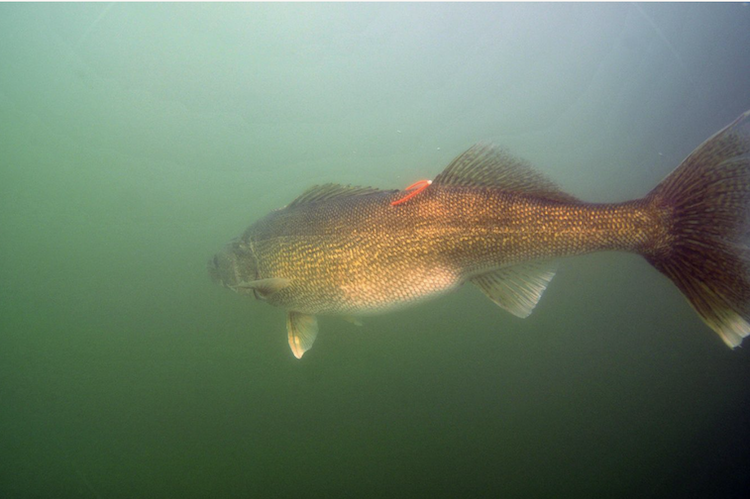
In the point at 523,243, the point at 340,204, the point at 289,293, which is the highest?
the point at 340,204

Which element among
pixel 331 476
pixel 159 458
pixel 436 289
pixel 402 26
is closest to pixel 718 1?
pixel 402 26

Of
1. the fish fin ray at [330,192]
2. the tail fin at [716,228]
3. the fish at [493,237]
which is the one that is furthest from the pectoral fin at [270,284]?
the tail fin at [716,228]

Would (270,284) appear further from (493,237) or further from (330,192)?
(493,237)

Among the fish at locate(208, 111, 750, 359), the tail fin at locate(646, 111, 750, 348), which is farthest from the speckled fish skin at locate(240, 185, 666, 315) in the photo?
the tail fin at locate(646, 111, 750, 348)

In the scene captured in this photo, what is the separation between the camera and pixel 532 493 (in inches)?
171

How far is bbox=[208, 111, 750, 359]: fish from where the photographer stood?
1.59 meters

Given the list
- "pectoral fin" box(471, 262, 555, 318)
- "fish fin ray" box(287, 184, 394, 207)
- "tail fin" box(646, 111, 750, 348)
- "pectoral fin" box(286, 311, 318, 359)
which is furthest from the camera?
"pectoral fin" box(286, 311, 318, 359)

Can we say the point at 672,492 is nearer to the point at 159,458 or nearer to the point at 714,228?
the point at 714,228

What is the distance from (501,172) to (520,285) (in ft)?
2.58

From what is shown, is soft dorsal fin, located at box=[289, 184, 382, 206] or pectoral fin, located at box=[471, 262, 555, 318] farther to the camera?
soft dorsal fin, located at box=[289, 184, 382, 206]

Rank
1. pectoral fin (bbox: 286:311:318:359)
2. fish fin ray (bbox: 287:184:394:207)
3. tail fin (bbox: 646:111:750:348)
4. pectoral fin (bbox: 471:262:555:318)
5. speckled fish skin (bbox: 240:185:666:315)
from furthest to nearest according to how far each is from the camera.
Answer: pectoral fin (bbox: 286:311:318:359) → fish fin ray (bbox: 287:184:394:207) → pectoral fin (bbox: 471:262:555:318) → speckled fish skin (bbox: 240:185:666:315) → tail fin (bbox: 646:111:750:348)

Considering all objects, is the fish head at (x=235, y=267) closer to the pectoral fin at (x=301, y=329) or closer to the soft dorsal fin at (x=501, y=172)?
the pectoral fin at (x=301, y=329)

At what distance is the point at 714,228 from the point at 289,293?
2.75m

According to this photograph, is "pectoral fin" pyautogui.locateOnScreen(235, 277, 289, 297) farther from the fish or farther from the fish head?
the fish head
